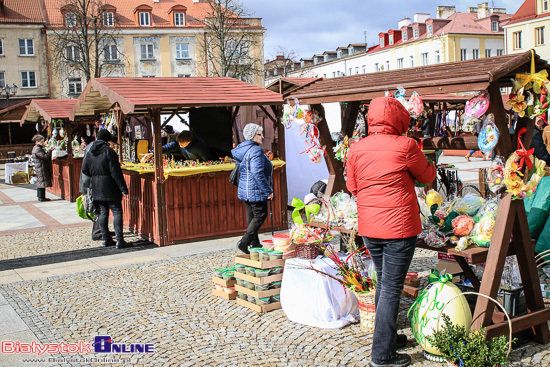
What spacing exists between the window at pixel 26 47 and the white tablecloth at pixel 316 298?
4604cm

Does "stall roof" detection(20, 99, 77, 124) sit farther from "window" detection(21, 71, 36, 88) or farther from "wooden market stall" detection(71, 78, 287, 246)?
"window" detection(21, 71, 36, 88)

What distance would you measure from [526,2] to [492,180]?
47395 millimetres

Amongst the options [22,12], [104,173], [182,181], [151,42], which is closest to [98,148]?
[104,173]

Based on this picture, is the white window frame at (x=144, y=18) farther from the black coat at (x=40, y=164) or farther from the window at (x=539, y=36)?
the black coat at (x=40, y=164)

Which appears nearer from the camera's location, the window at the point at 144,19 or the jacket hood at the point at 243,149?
the jacket hood at the point at 243,149

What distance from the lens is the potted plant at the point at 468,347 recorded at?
3.75 m

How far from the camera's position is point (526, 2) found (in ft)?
150

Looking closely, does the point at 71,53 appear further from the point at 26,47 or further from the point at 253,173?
the point at 253,173

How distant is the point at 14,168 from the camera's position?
899 inches

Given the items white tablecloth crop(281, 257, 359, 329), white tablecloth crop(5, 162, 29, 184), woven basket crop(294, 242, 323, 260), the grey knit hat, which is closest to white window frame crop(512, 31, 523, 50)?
white tablecloth crop(5, 162, 29, 184)

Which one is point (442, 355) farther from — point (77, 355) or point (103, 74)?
point (103, 74)

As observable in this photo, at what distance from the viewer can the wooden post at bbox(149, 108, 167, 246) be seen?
9.20m

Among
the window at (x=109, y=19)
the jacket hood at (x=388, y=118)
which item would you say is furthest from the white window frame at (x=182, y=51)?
the jacket hood at (x=388, y=118)

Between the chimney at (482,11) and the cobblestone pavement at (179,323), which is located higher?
the chimney at (482,11)
